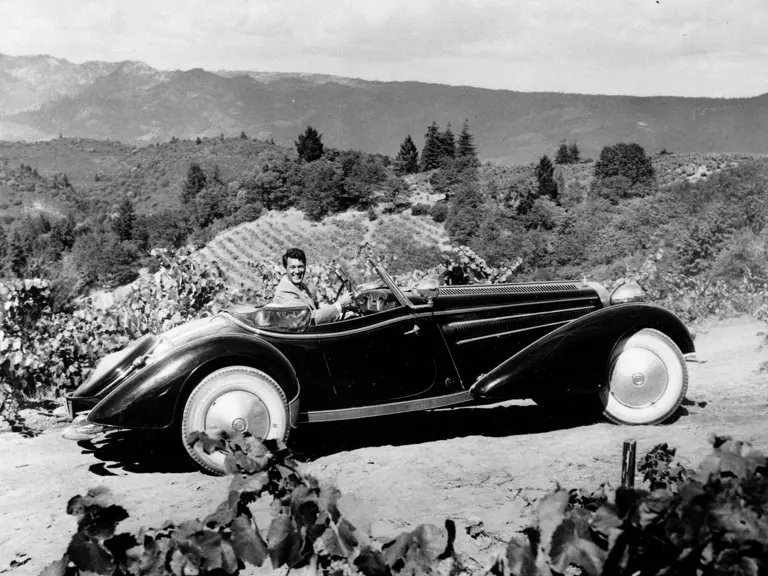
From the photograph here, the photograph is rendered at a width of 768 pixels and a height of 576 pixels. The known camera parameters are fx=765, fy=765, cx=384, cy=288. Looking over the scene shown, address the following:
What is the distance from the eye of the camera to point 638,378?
587cm

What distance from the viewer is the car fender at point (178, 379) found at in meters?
4.90

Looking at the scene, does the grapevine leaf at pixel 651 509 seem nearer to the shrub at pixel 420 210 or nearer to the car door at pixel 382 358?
the car door at pixel 382 358

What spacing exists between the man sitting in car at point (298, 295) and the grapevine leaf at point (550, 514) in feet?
12.1

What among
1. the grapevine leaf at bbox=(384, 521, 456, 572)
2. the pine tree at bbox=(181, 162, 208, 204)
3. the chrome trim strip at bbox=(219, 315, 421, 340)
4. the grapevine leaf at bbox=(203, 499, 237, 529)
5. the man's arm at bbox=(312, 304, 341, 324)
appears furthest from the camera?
the pine tree at bbox=(181, 162, 208, 204)

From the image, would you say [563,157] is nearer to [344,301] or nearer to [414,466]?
[344,301]

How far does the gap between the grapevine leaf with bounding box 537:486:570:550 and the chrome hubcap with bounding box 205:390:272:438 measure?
3341 mm

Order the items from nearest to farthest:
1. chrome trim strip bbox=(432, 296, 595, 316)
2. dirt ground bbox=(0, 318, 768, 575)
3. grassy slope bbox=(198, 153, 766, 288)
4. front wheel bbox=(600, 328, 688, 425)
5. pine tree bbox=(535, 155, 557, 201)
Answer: dirt ground bbox=(0, 318, 768, 575), chrome trim strip bbox=(432, 296, 595, 316), front wheel bbox=(600, 328, 688, 425), grassy slope bbox=(198, 153, 766, 288), pine tree bbox=(535, 155, 557, 201)

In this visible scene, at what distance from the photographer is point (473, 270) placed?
36.2 ft

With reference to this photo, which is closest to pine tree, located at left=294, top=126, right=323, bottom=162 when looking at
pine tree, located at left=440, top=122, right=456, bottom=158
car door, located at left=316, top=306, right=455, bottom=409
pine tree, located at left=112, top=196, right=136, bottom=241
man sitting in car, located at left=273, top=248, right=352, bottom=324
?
pine tree, located at left=440, top=122, right=456, bottom=158

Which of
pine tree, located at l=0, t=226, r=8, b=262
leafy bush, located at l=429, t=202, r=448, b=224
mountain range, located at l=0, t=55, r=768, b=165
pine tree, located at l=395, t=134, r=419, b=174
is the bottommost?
pine tree, located at l=0, t=226, r=8, b=262

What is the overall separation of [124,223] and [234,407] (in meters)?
111

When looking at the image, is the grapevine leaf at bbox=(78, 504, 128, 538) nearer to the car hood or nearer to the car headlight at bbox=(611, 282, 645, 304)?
the car hood

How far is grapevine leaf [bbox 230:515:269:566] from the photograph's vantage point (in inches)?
74.3

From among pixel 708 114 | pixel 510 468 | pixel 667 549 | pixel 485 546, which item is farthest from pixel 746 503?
pixel 708 114
